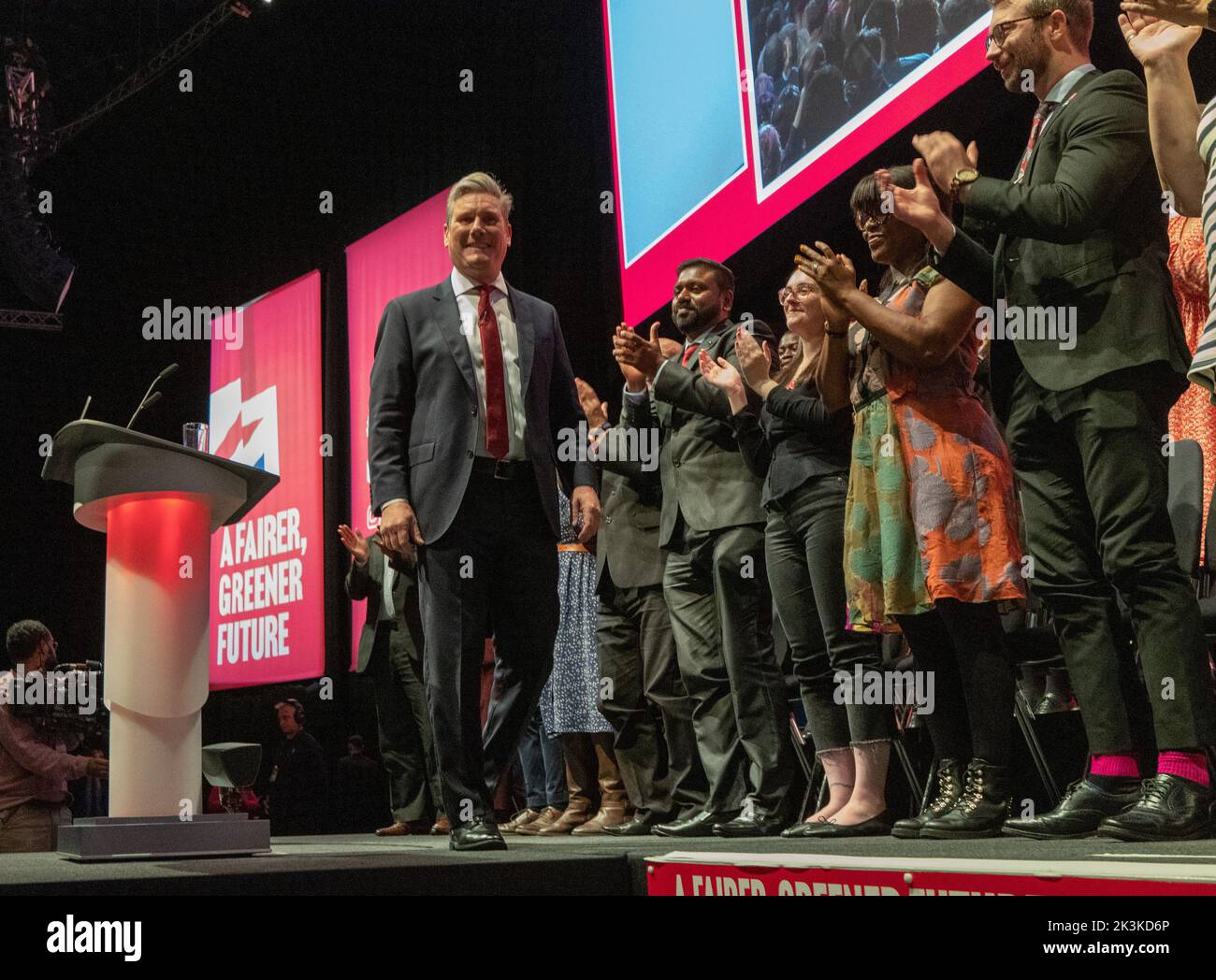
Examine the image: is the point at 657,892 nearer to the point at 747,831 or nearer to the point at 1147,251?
the point at 747,831

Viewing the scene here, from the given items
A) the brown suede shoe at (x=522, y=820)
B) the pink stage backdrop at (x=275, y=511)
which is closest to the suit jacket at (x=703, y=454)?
the brown suede shoe at (x=522, y=820)

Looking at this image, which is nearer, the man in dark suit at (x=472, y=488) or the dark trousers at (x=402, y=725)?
the man in dark suit at (x=472, y=488)

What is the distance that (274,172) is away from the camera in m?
9.83

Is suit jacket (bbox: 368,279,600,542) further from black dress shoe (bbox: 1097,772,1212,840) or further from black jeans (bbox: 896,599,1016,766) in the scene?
black dress shoe (bbox: 1097,772,1212,840)

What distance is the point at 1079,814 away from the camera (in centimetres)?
224

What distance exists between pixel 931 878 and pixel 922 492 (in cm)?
114

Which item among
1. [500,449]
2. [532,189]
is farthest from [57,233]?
[500,449]

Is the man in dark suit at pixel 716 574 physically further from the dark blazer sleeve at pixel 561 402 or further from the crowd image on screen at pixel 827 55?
the crowd image on screen at pixel 827 55

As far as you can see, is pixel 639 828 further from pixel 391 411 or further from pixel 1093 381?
pixel 1093 381

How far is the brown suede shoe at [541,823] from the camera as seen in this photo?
14.7ft

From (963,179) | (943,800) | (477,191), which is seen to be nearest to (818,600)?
(943,800)

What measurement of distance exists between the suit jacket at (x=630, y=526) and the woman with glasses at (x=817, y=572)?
2.48ft

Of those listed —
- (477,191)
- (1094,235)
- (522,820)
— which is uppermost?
(477,191)

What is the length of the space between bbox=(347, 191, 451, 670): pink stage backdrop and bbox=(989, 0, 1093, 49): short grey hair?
17.5 feet
